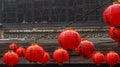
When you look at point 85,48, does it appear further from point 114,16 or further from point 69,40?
point 114,16

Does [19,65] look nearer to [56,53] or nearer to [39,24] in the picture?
[56,53]

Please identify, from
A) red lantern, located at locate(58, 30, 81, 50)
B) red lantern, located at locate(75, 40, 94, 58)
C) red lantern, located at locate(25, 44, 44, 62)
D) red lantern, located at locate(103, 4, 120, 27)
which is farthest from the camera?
red lantern, located at locate(75, 40, 94, 58)

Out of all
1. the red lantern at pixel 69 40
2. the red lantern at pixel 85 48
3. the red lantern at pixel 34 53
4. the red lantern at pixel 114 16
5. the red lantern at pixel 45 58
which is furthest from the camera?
the red lantern at pixel 45 58

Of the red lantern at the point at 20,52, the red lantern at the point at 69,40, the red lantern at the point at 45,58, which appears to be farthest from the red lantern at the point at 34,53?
the red lantern at the point at 20,52

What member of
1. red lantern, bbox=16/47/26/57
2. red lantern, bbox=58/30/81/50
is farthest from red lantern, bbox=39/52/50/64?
red lantern, bbox=58/30/81/50

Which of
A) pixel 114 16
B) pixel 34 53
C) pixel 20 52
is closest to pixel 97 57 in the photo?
pixel 34 53

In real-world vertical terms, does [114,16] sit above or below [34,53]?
above

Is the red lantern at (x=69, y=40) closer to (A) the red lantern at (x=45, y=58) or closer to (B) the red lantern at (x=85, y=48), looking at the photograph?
(B) the red lantern at (x=85, y=48)

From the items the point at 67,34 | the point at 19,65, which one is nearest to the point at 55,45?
the point at 19,65

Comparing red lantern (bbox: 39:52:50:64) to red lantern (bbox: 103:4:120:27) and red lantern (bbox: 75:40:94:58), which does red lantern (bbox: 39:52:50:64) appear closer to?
red lantern (bbox: 75:40:94:58)

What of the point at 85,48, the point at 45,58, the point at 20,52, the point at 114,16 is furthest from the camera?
the point at 20,52

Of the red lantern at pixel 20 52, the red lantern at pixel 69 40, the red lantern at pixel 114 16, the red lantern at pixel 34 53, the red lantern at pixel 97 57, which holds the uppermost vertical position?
the red lantern at pixel 114 16

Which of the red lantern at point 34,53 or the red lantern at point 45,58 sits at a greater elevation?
the red lantern at point 34,53

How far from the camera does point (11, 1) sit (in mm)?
18609
